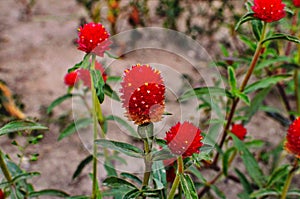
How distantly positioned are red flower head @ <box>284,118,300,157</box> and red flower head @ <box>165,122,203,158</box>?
1.39ft

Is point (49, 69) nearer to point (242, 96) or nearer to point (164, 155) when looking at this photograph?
point (242, 96)

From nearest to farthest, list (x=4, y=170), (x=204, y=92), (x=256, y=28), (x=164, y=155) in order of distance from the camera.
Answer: (x=164, y=155) < (x=4, y=170) < (x=256, y=28) < (x=204, y=92)

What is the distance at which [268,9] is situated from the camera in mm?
1490

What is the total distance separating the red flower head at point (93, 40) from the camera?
1.34 m

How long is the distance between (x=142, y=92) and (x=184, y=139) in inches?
6.8

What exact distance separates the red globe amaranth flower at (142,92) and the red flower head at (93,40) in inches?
7.8

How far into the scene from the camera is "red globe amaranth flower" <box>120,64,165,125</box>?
120cm

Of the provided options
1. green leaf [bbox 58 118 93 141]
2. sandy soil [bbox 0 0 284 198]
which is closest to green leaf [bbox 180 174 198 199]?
sandy soil [bbox 0 0 284 198]

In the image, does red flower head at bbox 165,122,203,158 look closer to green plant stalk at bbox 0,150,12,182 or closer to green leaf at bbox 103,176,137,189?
green leaf at bbox 103,176,137,189

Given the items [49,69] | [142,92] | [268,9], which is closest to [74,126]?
[142,92]

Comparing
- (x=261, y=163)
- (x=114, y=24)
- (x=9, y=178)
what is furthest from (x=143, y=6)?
(x=9, y=178)

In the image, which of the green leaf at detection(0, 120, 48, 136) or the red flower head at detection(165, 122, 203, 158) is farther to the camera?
the green leaf at detection(0, 120, 48, 136)

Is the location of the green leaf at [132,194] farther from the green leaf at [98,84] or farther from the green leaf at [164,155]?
the green leaf at [98,84]

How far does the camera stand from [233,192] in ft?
8.36
